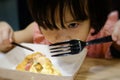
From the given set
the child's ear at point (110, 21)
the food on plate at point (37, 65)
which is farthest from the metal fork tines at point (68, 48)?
the child's ear at point (110, 21)

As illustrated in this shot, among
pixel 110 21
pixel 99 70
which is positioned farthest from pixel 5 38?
pixel 110 21

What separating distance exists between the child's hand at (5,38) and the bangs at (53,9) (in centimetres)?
18

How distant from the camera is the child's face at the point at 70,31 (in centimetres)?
74

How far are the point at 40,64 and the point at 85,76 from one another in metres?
0.14

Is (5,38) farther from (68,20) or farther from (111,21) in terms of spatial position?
(111,21)

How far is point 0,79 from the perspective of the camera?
2.20 ft

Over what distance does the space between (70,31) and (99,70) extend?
0.16 meters

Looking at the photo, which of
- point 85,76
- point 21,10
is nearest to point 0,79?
point 85,76

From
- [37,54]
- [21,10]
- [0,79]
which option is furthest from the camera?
[21,10]

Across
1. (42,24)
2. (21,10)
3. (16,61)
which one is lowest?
(21,10)

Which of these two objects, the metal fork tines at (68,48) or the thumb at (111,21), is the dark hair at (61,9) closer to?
the metal fork tines at (68,48)

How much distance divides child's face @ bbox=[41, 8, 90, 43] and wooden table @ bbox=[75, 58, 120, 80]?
92 millimetres

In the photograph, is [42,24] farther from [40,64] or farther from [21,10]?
[21,10]

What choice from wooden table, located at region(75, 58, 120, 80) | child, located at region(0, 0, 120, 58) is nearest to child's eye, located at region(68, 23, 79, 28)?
child, located at region(0, 0, 120, 58)
